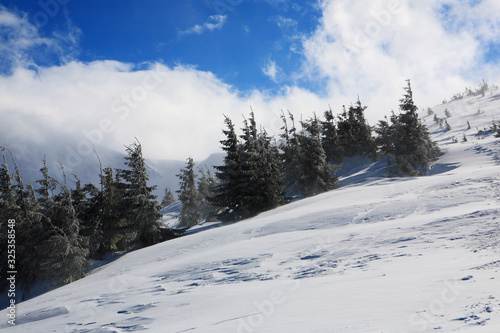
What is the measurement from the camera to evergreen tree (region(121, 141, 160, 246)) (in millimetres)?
24141

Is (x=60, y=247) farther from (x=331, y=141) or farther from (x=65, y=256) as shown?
(x=331, y=141)

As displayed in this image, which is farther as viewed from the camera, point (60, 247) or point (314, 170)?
point (314, 170)

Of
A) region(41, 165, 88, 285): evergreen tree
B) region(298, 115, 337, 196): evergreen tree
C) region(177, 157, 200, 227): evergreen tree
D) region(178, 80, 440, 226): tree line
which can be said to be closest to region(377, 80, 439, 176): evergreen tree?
region(178, 80, 440, 226): tree line

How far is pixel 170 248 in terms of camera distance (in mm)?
14406

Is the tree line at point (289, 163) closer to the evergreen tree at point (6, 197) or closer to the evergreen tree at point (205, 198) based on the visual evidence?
the evergreen tree at point (205, 198)

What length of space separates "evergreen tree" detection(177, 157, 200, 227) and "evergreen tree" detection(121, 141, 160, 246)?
20.4 meters

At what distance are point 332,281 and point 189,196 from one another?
41.1 metres

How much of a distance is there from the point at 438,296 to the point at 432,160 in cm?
3190

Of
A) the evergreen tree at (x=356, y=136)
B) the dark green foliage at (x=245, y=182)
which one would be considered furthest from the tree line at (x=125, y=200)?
the evergreen tree at (x=356, y=136)

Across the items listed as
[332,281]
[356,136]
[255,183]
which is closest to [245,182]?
[255,183]

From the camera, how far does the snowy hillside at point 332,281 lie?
4.13 metres

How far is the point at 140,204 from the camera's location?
24.1 m

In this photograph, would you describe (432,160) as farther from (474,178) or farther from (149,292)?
(149,292)

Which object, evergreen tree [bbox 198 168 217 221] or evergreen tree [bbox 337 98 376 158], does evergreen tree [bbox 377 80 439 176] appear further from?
evergreen tree [bbox 198 168 217 221]
